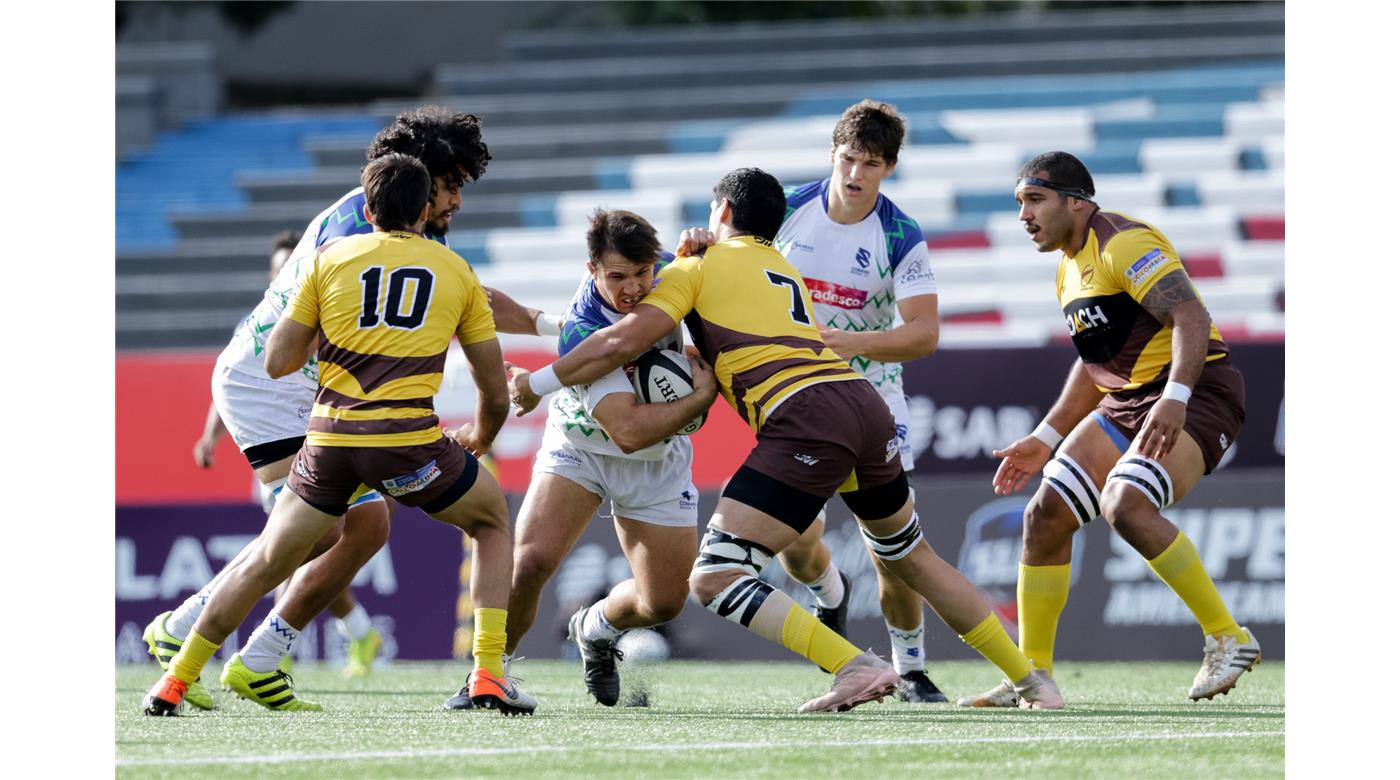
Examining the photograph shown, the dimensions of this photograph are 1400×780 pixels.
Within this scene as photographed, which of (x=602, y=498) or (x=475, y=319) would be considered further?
(x=602, y=498)

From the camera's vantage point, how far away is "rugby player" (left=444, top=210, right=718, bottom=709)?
591 cm

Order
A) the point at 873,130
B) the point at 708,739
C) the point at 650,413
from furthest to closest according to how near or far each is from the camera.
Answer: the point at 873,130 → the point at 650,413 → the point at 708,739

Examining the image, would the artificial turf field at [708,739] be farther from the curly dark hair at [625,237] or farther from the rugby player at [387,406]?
the curly dark hair at [625,237]

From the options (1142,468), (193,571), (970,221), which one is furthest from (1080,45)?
(1142,468)

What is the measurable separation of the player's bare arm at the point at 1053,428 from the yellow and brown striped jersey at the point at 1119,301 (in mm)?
159

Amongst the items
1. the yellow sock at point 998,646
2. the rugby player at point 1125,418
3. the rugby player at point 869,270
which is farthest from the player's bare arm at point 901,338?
the yellow sock at point 998,646

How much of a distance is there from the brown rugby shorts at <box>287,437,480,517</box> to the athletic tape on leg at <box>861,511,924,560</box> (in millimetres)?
1431

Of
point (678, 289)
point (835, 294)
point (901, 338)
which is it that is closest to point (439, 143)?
point (678, 289)

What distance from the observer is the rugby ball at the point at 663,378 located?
581 cm

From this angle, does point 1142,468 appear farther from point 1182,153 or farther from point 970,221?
point 1182,153

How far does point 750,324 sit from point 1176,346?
Result: 161 cm

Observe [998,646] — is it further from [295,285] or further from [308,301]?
[295,285]

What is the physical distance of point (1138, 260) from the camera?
616 cm

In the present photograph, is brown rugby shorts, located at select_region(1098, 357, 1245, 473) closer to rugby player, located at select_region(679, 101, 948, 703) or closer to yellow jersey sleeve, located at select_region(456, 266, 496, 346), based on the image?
rugby player, located at select_region(679, 101, 948, 703)
